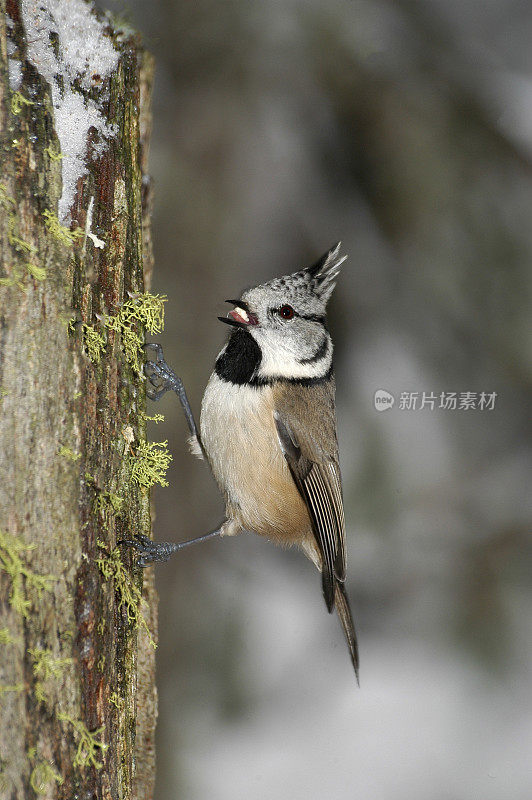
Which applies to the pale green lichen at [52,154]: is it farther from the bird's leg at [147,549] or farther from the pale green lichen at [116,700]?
the pale green lichen at [116,700]

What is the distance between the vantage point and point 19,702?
1300 millimetres

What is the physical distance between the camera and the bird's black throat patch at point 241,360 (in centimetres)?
245

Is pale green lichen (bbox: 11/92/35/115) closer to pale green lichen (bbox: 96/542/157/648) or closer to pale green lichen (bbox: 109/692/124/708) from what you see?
pale green lichen (bbox: 96/542/157/648)

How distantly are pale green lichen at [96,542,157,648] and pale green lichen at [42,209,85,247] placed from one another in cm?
74

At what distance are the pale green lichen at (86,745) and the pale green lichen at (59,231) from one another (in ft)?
3.49

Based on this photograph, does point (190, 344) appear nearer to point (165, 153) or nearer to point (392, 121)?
point (165, 153)

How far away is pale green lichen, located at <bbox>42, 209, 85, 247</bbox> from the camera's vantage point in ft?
5.05

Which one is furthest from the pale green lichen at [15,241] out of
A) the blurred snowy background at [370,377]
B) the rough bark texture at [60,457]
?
the blurred snowy background at [370,377]

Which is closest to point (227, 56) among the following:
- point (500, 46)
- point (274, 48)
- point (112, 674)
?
point (274, 48)

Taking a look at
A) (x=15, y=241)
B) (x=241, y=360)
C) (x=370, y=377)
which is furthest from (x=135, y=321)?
(x=370, y=377)

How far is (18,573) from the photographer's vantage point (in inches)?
52.7

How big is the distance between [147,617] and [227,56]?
9.69 ft

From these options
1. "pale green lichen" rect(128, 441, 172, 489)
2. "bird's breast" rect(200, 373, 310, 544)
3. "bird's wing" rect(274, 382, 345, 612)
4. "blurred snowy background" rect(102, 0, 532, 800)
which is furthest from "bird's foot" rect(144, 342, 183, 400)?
"blurred snowy background" rect(102, 0, 532, 800)

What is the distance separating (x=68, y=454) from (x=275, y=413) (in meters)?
1.08
